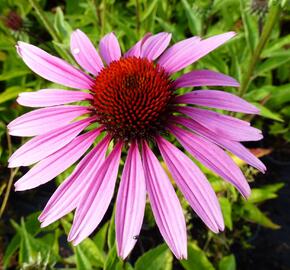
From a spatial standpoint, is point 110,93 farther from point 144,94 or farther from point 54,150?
point 54,150

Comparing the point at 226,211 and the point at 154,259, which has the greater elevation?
the point at 154,259

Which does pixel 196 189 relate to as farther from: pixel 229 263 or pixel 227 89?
pixel 227 89

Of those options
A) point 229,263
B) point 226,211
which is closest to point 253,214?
point 226,211

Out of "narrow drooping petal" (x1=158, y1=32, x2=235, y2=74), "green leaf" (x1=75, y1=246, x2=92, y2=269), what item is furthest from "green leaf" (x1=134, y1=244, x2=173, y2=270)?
"narrow drooping petal" (x1=158, y1=32, x2=235, y2=74)

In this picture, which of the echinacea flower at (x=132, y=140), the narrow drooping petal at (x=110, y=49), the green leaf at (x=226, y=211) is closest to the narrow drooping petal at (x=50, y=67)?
the echinacea flower at (x=132, y=140)

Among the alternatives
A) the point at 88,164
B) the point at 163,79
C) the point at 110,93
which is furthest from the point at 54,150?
the point at 163,79
